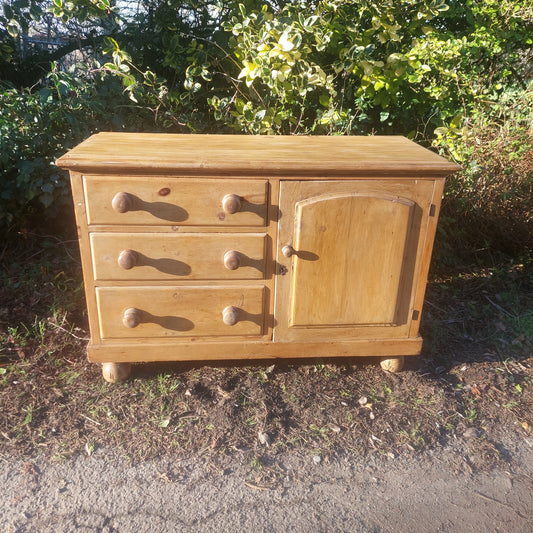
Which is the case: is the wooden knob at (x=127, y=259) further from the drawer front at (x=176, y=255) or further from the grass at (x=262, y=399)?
the grass at (x=262, y=399)

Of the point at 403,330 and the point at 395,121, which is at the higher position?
the point at 395,121

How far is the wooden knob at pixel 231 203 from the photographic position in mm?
2037

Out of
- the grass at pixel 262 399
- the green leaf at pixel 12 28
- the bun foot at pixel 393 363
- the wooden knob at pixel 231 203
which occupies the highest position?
the green leaf at pixel 12 28

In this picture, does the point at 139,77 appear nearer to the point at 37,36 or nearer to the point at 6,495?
the point at 37,36

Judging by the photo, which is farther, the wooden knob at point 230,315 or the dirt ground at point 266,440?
the wooden knob at point 230,315

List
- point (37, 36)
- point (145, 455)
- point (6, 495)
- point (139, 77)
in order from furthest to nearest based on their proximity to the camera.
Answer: point (37, 36), point (139, 77), point (145, 455), point (6, 495)

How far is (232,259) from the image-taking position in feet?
7.02

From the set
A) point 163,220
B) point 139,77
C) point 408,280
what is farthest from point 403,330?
point 139,77

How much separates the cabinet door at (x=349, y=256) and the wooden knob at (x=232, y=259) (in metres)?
0.20

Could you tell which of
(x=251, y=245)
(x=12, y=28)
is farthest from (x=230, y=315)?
(x=12, y=28)

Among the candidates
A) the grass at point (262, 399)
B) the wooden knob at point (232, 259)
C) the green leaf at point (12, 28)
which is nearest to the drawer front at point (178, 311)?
the wooden knob at point (232, 259)

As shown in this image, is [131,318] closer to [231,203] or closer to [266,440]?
[231,203]

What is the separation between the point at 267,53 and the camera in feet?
9.90

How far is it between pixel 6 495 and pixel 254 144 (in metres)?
1.86
